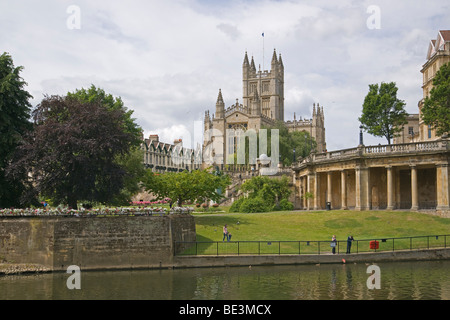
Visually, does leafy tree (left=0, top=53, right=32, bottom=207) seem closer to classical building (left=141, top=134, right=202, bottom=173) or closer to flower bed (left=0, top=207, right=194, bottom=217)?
flower bed (left=0, top=207, right=194, bottom=217)

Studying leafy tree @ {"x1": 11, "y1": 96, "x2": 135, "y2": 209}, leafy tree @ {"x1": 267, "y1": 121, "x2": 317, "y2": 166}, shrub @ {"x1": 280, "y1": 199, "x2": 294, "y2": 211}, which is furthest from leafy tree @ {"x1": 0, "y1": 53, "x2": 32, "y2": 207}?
leafy tree @ {"x1": 267, "y1": 121, "x2": 317, "y2": 166}

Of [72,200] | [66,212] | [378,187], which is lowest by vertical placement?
[66,212]

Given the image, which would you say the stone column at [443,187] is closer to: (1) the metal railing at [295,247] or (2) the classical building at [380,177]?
(2) the classical building at [380,177]

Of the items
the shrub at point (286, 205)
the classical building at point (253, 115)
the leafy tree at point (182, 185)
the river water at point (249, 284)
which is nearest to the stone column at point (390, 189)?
the shrub at point (286, 205)

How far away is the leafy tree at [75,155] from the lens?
38.5 m

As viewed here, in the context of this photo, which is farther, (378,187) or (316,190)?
(316,190)

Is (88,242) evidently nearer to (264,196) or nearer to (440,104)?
(264,196)

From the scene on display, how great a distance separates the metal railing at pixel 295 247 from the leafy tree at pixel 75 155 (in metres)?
9.27

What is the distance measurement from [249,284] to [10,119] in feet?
86.8

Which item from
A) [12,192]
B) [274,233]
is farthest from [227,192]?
[12,192]

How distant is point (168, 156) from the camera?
158 metres

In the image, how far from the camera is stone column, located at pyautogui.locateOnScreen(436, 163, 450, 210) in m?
45.5

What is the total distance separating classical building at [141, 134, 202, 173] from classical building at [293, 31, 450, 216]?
83513 millimetres

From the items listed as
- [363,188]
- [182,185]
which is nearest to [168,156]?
[182,185]
